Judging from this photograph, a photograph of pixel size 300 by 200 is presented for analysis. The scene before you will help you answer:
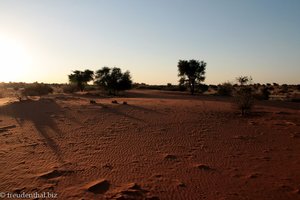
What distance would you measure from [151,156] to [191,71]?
33196 mm

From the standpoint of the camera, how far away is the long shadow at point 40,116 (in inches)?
521

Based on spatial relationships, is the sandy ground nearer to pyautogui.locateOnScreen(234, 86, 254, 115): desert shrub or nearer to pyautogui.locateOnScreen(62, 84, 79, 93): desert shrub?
pyautogui.locateOnScreen(234, 86, 254, 115): desert shrub

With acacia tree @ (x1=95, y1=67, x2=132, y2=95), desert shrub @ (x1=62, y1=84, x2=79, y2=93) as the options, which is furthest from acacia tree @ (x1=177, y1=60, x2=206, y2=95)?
desert shrub @ (x1=62, y1=84, x2=79, y2=93)

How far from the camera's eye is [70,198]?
26.0 feet

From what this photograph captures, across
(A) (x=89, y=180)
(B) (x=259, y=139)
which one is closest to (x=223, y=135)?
(B) (x=259, y=139)

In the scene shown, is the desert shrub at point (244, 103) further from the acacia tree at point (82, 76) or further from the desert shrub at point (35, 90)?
the acacia tree at point (82, 76)

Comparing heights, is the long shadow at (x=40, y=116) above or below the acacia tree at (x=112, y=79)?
below

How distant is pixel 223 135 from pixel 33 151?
8.62 meters

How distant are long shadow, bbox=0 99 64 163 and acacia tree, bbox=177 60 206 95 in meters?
23.2

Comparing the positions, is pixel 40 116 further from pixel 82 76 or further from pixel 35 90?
pixel 82 76

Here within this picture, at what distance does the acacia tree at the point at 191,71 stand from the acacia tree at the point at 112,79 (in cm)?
777

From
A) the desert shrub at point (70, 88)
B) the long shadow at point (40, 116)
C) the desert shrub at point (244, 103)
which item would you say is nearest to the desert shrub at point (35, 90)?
the desert shrub at point (70, 88)

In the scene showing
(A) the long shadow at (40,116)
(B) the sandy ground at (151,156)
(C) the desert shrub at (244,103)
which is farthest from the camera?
(C) the desert shrub at (244,103)

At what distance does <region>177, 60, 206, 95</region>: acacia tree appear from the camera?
142 ft
